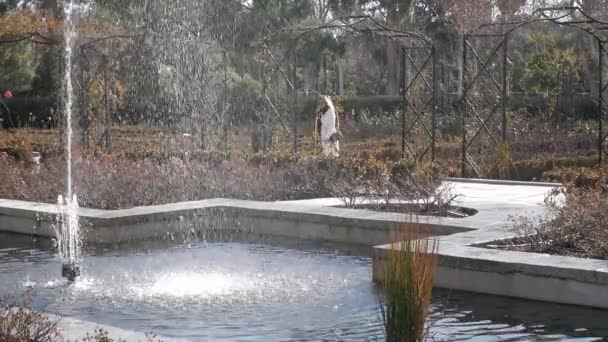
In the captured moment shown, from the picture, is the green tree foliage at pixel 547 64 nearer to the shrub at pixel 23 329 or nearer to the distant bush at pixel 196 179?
the distant bush at pixel 196 179

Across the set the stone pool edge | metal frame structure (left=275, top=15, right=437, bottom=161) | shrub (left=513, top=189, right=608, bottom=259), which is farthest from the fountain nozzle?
metal frame structure (left=275, top=15, right=437, bottom=161)

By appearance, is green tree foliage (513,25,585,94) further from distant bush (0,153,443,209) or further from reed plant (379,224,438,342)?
reed plant (379,224,438,342)

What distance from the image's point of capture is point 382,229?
951cm

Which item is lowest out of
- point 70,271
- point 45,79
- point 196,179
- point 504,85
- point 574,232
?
point 70,271

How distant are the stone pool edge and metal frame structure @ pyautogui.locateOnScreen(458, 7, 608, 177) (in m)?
2.59

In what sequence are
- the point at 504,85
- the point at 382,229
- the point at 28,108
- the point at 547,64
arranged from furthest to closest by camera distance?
the point at 28,108 → the point at 547,64 → the point at 504,85 → the point at 382,229

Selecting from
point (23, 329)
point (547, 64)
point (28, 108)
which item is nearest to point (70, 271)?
point (23, 329)

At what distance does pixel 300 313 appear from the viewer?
6.75m

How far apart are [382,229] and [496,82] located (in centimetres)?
595

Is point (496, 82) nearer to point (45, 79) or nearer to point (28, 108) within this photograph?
point (28, 108)

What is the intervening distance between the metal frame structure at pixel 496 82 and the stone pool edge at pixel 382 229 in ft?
8.49

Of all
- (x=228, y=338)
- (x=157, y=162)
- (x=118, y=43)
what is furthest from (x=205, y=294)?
(x=118, y=43)

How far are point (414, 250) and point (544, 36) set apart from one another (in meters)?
26.9

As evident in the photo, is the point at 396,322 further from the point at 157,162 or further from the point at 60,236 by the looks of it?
the point at 157,162
